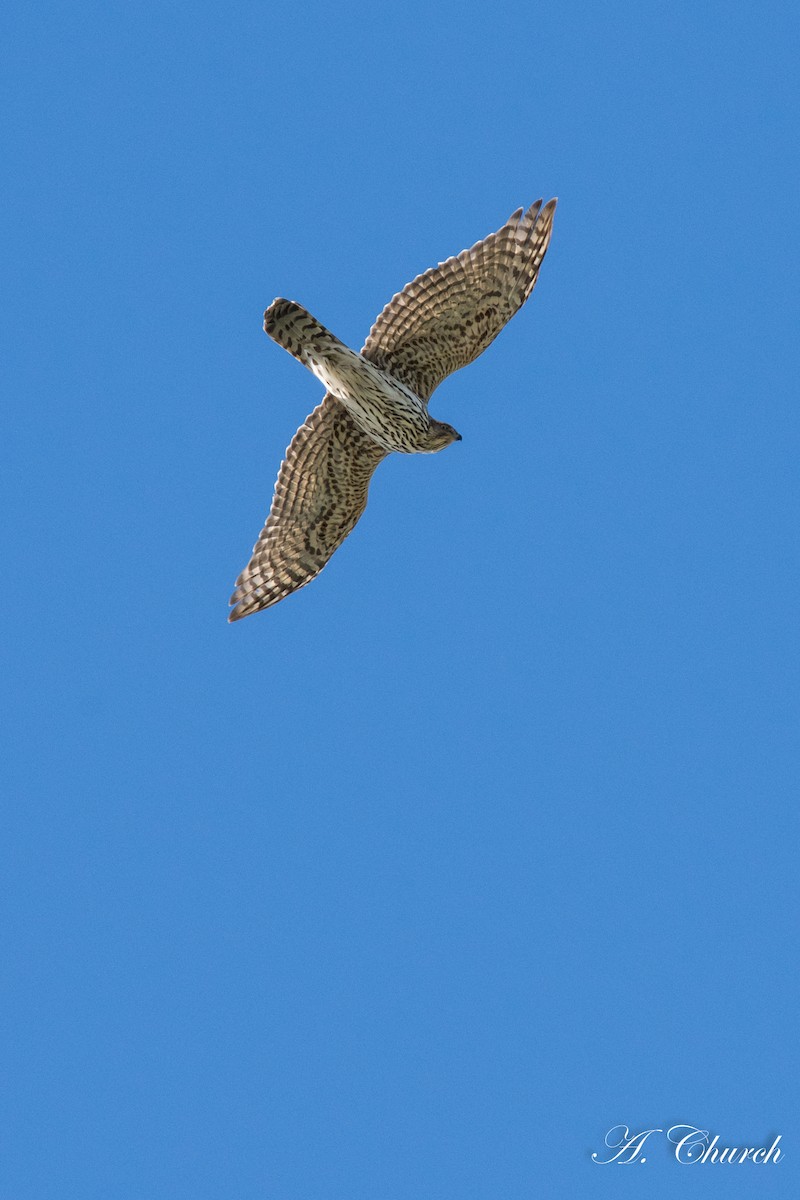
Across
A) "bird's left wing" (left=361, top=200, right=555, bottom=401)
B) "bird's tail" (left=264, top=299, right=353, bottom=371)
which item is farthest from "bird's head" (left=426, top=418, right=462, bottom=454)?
"bird's tail" (left=264, top=299, right=353, bottom=371)

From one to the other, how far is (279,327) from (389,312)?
105 centimetres

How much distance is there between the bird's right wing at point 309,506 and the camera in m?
17.0

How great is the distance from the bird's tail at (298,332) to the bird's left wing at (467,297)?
68 cm

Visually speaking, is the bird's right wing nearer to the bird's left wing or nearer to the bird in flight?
the bird in flight

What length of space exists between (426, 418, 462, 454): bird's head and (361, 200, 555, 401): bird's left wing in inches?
21.4

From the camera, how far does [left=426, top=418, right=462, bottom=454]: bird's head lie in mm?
16453

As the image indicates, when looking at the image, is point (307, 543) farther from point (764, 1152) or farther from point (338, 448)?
point (764, 1152)

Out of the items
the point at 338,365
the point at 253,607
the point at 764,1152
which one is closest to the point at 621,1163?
the point at 764,1152

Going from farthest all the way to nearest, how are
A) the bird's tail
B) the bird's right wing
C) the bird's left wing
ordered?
1. the bird's right wing
2. the bird's left wing
3. the bird's tail

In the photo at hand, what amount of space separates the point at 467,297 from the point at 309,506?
7.80 feet

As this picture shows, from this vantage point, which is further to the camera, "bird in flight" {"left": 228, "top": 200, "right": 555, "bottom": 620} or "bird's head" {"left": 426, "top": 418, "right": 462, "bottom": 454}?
"bird's head" {"left": 426, "top": 418, "right": 462, "bottom": 454}

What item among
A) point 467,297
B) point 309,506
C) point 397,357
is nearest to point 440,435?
point 397,357

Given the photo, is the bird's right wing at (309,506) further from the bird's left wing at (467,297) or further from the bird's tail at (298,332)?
the bird's tail at (298,332)

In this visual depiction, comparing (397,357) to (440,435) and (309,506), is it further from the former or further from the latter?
(309,506)
